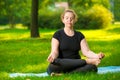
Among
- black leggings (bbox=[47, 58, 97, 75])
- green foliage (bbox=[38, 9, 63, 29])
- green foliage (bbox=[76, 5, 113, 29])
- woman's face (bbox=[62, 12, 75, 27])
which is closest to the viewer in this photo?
black leggings (bbox=[47, 58, 97, 75])

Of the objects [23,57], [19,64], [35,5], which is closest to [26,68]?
[19,64]

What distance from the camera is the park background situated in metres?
12.2

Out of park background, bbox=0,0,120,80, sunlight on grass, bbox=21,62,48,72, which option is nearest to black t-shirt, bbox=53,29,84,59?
park background, bbox=0,0,120,80

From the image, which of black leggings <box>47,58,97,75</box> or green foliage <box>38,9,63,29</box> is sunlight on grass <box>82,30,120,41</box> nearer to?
green foliage <box>38,9,63,29</box>

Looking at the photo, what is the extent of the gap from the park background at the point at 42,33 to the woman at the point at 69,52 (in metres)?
0.29

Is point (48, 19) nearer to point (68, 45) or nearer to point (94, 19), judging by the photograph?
point (94, 19)

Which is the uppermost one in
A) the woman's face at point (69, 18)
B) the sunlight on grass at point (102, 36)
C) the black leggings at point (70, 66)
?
the woman's face at point (69, 18)

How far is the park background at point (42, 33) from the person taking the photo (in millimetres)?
12248

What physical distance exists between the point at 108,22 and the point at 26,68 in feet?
Answer: 110

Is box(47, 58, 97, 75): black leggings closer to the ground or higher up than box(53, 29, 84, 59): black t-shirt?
closer to the ground

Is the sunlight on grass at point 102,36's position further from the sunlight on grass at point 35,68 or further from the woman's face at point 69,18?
the woman's face at point 69,18

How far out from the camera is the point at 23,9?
55.2 m

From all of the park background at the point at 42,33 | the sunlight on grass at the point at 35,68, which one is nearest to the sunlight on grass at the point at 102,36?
the park background at the point at 42,33

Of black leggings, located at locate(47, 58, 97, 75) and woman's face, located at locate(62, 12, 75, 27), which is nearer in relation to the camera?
black leggings, located at locate(47, 58, 97, 75)
